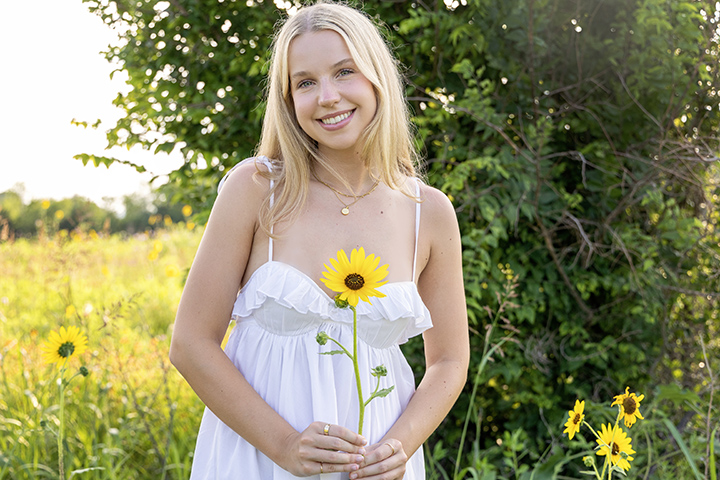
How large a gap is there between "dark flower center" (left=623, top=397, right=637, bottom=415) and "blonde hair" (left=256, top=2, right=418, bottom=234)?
69 cm

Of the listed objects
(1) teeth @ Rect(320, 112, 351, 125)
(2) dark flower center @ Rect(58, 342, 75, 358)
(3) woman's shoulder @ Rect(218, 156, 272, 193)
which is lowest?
(2) dark flower center @ Rect(58, 342, 75, 358)

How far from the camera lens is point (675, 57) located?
2330 millimetres

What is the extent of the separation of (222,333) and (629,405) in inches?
34.8

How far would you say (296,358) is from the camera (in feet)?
4.56

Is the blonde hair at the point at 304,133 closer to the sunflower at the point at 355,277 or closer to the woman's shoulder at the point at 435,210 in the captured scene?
the woman's shoulder at the point at 435,210

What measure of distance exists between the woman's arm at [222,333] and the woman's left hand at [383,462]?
113mm

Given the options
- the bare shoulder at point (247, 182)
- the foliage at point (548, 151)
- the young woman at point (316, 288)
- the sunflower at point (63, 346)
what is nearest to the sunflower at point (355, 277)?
the young woman at point (316, 288)

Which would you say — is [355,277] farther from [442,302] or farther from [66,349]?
[66,349]

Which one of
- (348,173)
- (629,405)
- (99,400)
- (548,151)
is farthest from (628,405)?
(99,400)

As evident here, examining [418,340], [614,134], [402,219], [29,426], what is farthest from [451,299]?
[29,426]

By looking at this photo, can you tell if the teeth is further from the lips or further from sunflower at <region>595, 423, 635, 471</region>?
sunflower at <region>595, 423, 635, 471</region>

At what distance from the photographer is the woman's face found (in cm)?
142

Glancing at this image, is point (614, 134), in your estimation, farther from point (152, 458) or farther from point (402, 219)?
point (152, 458)

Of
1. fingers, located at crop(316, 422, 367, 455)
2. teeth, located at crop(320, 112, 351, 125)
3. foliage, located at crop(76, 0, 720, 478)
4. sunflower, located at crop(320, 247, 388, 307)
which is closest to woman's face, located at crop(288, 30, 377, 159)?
teeth, located at crop(320, 112, 351, 125)
